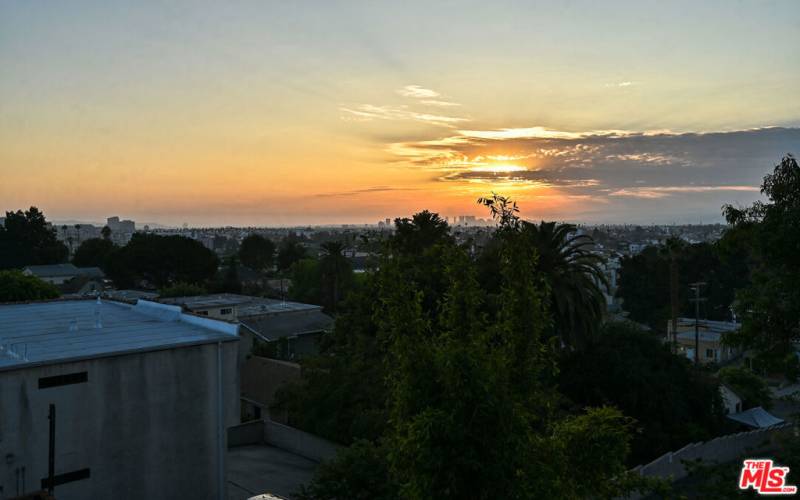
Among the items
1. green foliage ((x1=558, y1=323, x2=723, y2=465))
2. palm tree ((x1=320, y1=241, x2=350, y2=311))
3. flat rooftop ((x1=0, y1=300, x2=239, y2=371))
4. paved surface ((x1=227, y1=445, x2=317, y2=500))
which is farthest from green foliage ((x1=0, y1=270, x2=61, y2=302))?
green foliage ((x1=558, y1=323, x2=723, y2=465))

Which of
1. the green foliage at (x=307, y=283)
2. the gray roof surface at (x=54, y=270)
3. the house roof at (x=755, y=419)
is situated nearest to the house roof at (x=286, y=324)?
the green foliage at (x=307, y=283)

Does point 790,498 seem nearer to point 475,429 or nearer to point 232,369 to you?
point 475,429

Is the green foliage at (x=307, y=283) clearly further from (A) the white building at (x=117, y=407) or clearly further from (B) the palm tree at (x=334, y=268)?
(A) the white building at (x=117, y=407)

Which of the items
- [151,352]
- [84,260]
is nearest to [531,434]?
[151,352]

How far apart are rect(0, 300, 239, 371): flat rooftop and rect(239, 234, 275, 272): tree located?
82.4 metres

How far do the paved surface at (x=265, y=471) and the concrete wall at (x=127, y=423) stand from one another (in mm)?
2918

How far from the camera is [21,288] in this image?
A: 3666cm

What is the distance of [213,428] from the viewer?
17.0m

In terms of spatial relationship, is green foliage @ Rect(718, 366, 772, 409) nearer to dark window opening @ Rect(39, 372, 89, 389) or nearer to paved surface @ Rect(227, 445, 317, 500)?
paved surface @ Rect(227, 445, 317, 500)

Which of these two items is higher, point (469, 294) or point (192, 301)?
point (469, 294)

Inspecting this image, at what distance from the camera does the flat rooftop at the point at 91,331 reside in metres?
15.1

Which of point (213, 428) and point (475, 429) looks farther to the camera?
point (213, 428)

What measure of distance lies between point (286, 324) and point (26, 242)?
167 feet

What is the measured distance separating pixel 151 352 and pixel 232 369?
228 cm
